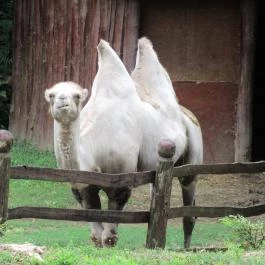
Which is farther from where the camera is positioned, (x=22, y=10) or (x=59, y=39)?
(x=22, y=10)

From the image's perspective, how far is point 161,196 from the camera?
972cm

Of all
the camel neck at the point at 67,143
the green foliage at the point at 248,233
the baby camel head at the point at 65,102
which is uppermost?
the baby camel head at the point at 65,102

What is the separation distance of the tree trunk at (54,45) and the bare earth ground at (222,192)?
8.17 ft

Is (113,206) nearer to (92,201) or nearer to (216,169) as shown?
(92,201)

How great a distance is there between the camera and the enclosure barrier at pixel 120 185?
9.03 meters

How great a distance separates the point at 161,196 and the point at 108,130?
1.50 m

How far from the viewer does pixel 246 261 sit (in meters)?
7.47

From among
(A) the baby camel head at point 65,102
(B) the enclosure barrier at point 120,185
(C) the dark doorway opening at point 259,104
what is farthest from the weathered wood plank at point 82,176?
(C) the dark doorway opening at point 259,104

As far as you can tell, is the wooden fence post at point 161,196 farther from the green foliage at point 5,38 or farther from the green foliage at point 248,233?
the green foliage at point 5,38

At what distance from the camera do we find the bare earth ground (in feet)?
50.5

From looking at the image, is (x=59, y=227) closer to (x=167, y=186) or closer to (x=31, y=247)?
(x=167, y=186)

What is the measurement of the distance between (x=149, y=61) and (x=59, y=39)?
6956 mm

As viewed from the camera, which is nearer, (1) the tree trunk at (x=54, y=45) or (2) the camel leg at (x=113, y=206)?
(2) the camel leg at (x=113, y=206)

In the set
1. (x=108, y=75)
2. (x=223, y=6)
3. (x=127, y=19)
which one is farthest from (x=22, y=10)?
(x=108, y=75)
